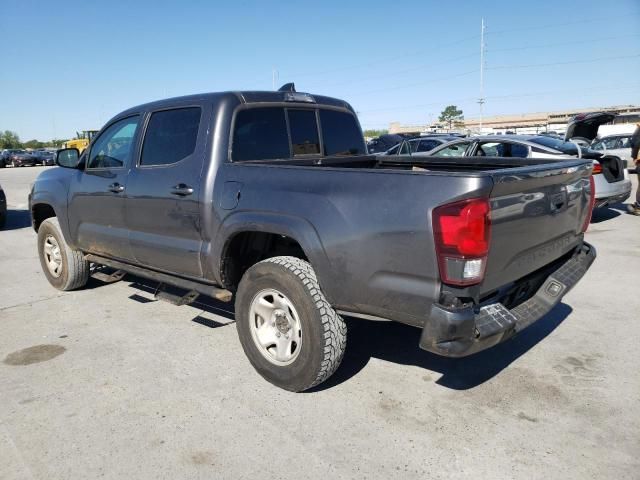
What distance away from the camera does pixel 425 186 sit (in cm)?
249

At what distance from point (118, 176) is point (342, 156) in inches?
79.4

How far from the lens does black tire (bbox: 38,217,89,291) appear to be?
5.46m

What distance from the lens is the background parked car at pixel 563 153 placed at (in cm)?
864

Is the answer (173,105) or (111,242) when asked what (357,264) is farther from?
(111,242)

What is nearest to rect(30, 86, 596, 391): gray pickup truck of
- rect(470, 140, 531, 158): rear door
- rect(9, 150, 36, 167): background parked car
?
rect(470, 140, 531, 158): rear door

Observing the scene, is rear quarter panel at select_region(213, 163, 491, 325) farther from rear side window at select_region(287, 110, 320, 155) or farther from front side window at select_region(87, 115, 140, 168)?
front side window at select_region(87, 115, 140, 168)

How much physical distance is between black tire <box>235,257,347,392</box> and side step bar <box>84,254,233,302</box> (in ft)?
1.58

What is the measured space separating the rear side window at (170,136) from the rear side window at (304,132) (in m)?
0.77

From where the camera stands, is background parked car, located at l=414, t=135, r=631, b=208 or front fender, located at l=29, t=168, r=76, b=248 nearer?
front fender, located at l=29, t=168, r=76, b=248

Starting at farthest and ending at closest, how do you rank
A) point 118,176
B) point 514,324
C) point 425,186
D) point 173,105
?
point 118,176 < point 173,105 < point 514,324 < point 425,186

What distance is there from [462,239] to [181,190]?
221cm

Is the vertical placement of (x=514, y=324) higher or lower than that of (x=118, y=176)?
lower

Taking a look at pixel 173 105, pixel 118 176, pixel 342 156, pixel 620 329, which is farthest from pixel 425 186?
pixel 118 176

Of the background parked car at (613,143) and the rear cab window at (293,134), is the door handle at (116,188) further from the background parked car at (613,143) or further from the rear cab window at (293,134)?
the background parked car at (613,143)
